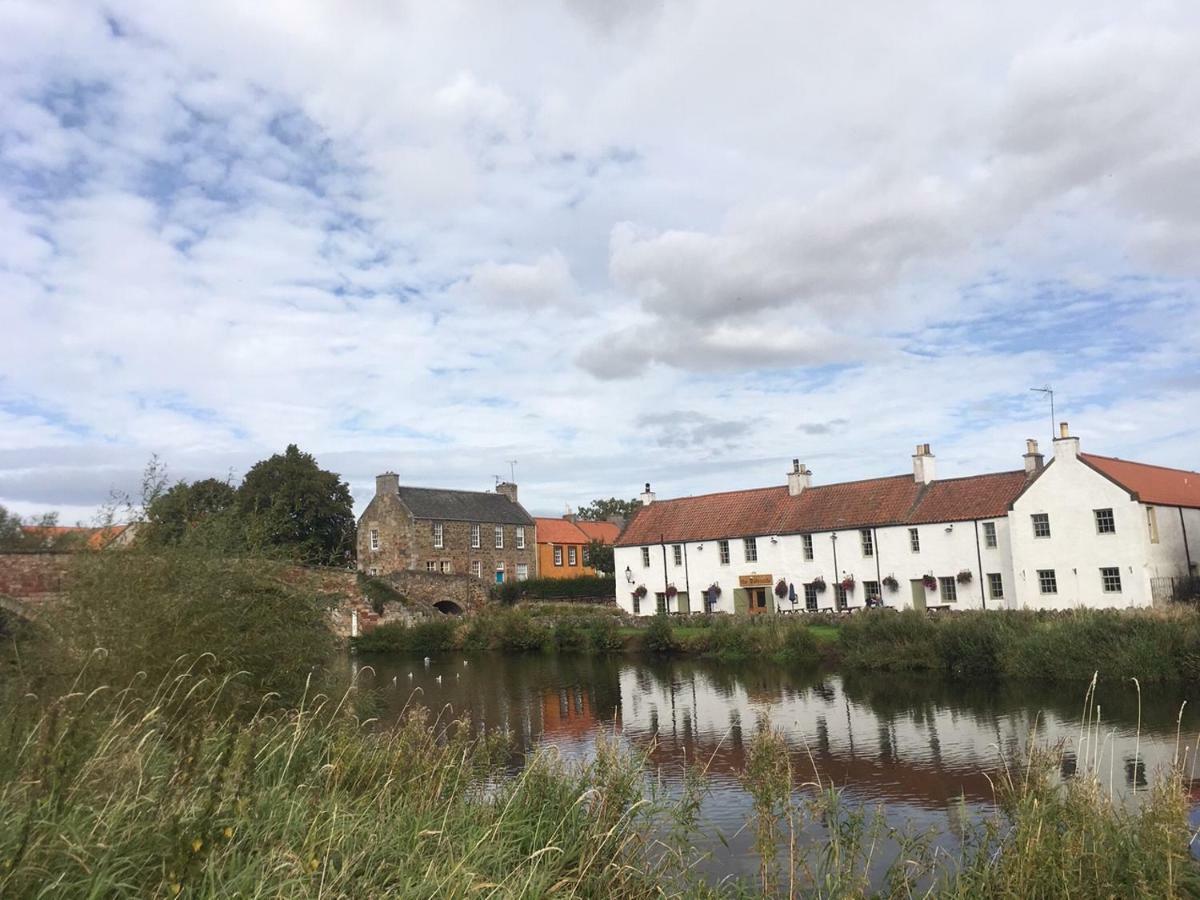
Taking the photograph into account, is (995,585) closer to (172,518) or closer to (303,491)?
(172,518)

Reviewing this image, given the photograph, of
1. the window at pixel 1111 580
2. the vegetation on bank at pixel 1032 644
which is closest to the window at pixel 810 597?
the vegetation on bank at pixel 1032 644

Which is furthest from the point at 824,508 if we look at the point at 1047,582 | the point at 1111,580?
the point at 1111,580

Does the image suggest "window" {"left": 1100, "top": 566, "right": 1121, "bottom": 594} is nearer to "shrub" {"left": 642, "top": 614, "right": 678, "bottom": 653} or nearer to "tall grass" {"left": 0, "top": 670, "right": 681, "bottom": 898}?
"shrub" {"left": 642, "top": 614, "right": 678, "bottom": 653}

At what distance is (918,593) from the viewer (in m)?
38.6

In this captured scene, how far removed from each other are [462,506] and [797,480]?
24881 mm

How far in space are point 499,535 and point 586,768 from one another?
54212 mm

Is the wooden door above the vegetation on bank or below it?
above

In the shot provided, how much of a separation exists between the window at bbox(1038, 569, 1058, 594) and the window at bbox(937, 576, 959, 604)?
3.62 meters

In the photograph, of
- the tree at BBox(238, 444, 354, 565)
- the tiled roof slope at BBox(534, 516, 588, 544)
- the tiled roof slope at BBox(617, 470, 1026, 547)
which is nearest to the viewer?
the tiled roof slope at BBox(617, 470, 1026, 547)

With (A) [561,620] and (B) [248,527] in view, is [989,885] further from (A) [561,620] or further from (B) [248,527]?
(A) [561,620]

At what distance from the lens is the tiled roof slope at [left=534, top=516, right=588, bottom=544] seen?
6769 centimetres

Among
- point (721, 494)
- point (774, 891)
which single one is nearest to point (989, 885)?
point (774, 891)

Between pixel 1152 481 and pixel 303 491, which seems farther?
pixel 303 491

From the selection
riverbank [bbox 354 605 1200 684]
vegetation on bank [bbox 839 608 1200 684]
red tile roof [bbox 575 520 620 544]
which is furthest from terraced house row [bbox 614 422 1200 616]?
red tile roof [bbox 575 520 620 544]
